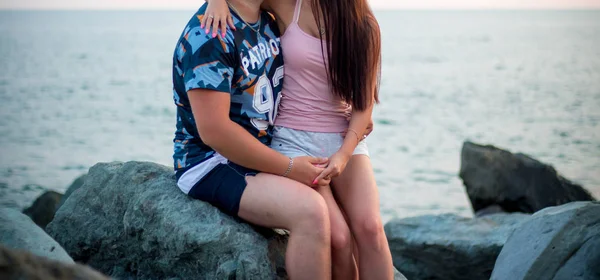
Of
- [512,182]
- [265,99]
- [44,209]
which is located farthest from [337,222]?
[512,182]

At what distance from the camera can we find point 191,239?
3.52 m

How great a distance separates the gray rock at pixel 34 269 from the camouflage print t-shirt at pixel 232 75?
62.9 inches

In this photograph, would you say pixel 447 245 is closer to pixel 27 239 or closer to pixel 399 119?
pixel 27 239

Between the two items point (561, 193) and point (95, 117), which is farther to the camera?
point (95, 117)

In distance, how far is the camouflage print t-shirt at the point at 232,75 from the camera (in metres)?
3.34

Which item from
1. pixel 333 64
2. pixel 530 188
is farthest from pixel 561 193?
pixel 333 64

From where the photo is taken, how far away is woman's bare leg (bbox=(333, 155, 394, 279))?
355 centimetres

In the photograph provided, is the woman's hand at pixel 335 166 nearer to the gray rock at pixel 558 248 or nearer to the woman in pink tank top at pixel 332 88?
the woman in pink tank top at pixel 332 88

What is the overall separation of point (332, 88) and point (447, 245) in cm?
232

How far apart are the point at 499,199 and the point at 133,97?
50.0 feet

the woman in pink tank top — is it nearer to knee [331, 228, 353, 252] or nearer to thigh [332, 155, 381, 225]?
thigh [332, 155, 381, 225]

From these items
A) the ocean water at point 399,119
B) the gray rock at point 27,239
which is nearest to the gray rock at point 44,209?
the ocean water at point 399,119

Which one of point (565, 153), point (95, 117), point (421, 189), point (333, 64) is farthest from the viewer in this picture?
point (95, 117)

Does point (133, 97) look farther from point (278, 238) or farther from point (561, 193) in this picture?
point (278, 238)
